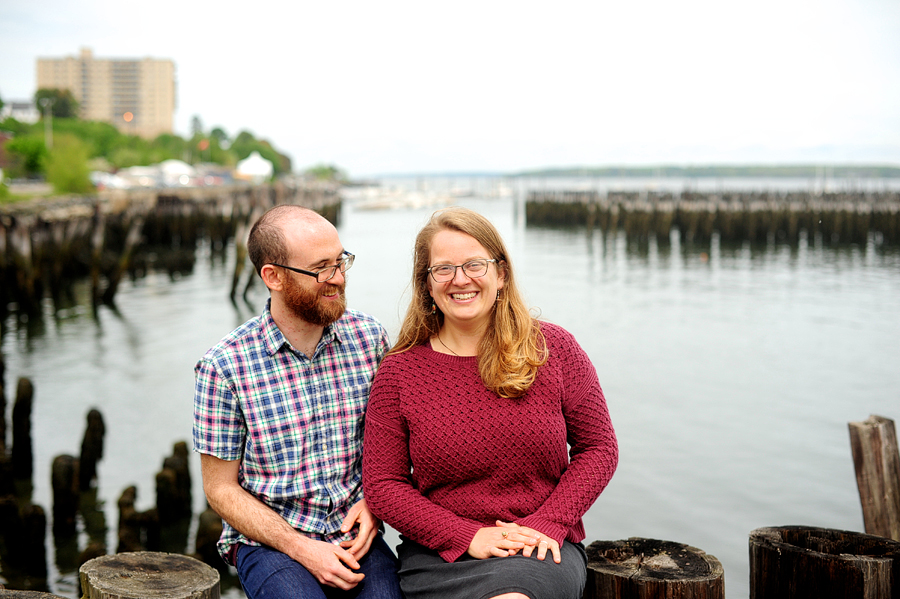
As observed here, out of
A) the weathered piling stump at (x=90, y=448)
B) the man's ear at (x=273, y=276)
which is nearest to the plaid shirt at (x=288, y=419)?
the man's ear at (x=273, y=276)

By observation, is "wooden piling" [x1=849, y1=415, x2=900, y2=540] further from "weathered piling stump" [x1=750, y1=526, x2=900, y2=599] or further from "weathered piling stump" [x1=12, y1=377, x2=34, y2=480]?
"weathered piling stump" [x1=12, y1=377, x2=34, y2=480]

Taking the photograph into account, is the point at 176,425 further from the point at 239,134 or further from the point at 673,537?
the point at 239,134

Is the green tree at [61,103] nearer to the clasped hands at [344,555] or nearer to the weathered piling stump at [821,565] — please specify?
the clasped hands at [344,555]

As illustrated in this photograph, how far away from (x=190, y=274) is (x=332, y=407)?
22.7 m

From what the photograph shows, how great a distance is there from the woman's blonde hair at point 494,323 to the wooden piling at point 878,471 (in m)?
1.77

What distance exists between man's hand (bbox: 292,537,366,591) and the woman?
0.57ft

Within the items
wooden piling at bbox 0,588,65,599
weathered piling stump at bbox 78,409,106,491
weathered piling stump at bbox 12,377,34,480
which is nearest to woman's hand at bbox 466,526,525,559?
wooden piling at bbox 0,588,65,599

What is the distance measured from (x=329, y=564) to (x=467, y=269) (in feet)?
3.52

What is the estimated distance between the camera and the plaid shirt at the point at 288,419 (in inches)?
109

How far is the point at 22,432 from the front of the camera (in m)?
7.63

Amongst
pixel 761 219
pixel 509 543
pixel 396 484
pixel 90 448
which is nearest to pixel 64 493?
pixel 90 448

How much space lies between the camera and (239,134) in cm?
14525

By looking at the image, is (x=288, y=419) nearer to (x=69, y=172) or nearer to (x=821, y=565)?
(x=821, y=565)

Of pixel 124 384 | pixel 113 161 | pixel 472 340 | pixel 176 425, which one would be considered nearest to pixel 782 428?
pixel 176 425
